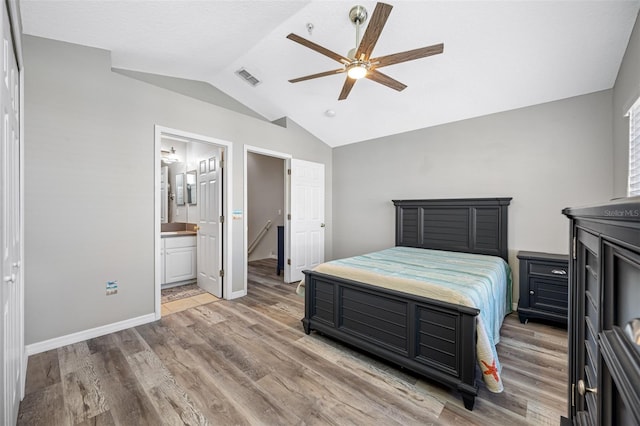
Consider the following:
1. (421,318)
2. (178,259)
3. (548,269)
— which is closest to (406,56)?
(421,318)

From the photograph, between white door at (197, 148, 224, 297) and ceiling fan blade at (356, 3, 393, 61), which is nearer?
ceiling fan blade at (356, 3, 393, 61)

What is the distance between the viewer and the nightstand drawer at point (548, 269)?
2840mm

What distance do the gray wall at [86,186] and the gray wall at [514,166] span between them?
3.21m

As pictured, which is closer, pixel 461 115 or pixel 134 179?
pixel 134 179

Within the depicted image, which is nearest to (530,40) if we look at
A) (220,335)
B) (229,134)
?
(229,134)

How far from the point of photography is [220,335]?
8.94 feet

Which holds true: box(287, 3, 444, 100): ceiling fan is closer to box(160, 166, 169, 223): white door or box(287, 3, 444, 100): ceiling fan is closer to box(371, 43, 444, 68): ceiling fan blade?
box(371, 43, 444, 68): ceiling fan blade

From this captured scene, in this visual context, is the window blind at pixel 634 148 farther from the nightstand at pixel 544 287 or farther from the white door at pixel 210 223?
the white door at pixel 210 223

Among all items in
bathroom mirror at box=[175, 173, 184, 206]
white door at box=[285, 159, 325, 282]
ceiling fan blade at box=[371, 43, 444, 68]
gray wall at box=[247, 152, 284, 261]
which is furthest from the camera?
gray wall at box=[247, 152, 284, 261]

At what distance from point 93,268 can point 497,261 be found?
4291 millimetres

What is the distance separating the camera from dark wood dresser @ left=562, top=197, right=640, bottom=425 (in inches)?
16.6

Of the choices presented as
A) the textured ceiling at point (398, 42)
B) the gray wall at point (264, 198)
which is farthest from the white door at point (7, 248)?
the gray wall at point (264, 198)

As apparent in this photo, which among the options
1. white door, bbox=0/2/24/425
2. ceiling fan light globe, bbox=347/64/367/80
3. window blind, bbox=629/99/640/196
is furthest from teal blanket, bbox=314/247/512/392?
white door, bbox=0/2/24/425

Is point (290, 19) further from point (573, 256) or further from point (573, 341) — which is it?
point (573, 341)
